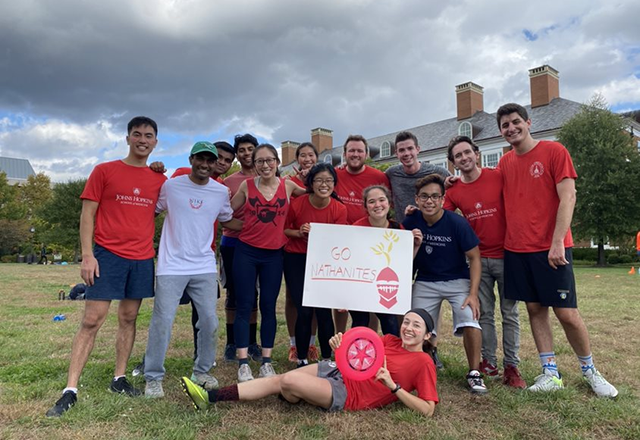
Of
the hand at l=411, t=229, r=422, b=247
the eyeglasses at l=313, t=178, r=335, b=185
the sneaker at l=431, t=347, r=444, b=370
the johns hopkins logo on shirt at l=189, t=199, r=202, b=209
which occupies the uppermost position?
the eyeglasses at l=313, t=178, r=335, b=185

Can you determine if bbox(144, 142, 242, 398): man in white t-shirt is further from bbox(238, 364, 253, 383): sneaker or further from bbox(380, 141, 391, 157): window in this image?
bbox(380, 141, 391, 157): window

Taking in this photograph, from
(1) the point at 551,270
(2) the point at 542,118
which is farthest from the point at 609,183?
(1) the point at 551,270

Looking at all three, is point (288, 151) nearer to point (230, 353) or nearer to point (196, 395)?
point (230, 353)

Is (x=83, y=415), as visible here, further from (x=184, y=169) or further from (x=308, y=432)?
(x=184, y=169)

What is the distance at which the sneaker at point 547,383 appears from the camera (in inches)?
167

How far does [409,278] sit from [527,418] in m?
1.65

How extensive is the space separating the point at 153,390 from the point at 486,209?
3908 mm

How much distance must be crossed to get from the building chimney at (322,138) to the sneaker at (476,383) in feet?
179

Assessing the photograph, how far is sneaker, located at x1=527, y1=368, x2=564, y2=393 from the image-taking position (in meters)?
4.23

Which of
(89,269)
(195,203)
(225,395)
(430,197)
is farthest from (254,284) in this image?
(430,197)

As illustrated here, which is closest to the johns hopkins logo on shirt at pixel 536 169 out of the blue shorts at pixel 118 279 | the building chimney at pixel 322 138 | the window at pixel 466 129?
the blue shorts at pixel 118 279

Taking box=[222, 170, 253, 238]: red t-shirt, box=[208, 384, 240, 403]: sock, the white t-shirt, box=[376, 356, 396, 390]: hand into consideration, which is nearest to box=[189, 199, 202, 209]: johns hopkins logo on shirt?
the white t-shirt

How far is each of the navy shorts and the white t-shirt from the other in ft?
10.2

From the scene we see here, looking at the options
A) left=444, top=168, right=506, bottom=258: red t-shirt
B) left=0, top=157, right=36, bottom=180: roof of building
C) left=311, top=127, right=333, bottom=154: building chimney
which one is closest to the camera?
left=444, top=168, right=506, bottom=258: red t-shirt
